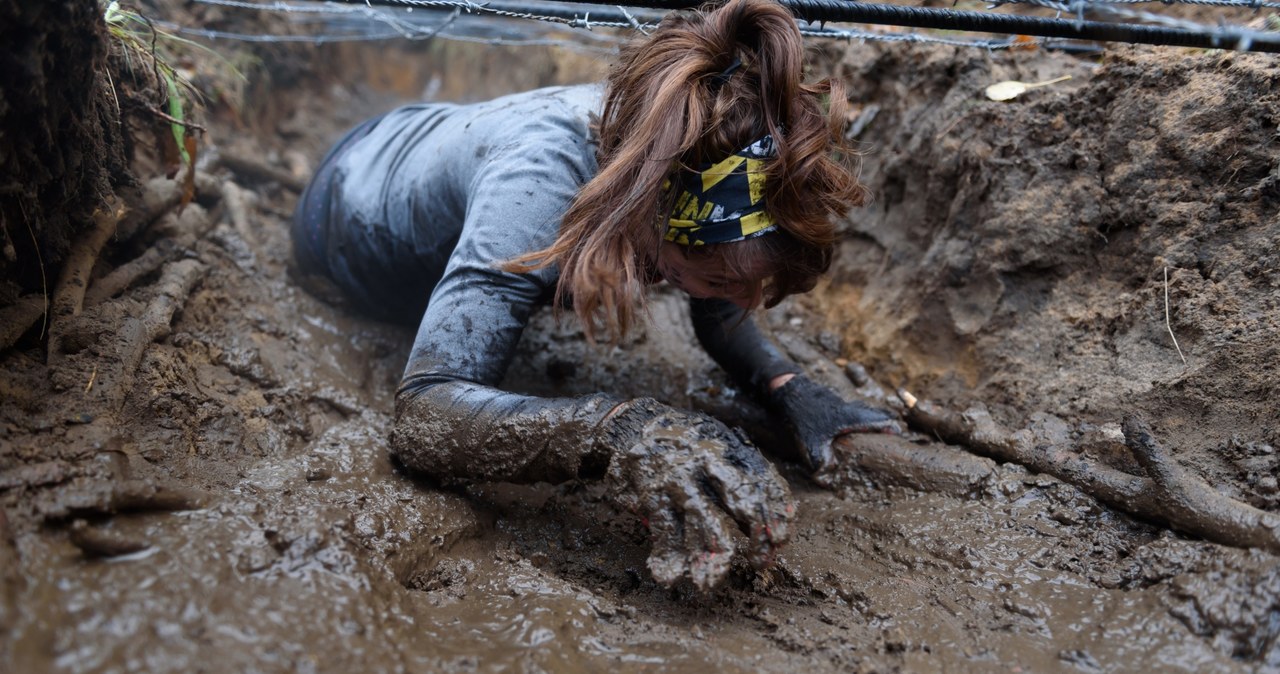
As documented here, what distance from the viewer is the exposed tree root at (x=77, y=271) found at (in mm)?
1679

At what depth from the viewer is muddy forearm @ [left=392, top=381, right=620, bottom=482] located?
156 cm

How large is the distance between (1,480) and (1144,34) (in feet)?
8.25

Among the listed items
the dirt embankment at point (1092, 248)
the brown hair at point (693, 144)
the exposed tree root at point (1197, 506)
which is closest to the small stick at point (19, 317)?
the brown hair at point (693, 144)

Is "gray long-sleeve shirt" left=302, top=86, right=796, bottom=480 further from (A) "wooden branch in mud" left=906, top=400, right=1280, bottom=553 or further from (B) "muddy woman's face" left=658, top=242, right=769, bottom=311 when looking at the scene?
(A) "wooden branch in mud" left=906, top=400, right=1280, bottom=553

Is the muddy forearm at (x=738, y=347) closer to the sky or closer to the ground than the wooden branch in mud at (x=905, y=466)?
closer to the sky

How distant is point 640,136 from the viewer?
1.47 meters

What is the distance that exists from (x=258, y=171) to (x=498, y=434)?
2581 mm

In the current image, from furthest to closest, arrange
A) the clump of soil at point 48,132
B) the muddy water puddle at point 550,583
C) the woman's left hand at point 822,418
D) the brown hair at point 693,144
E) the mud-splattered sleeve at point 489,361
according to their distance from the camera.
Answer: the woman's left hand at point 822,418 → the mud-splattered sleeve at point 489,361 → the brown hair at point 693,144 → the clump of soil at point 48,132 → the muddy water puddle at point 550,583

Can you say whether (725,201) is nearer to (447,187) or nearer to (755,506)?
(755,506)

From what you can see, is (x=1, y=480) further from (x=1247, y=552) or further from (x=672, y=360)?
(x=1247, y=552)

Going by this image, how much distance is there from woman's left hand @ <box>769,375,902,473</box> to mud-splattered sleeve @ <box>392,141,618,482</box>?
0.80m

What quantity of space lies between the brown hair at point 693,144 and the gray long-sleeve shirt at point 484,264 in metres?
0.15

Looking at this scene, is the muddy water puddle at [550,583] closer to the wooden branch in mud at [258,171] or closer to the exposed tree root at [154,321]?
the exposed tree root at [154,321]

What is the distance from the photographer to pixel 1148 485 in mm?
1607
